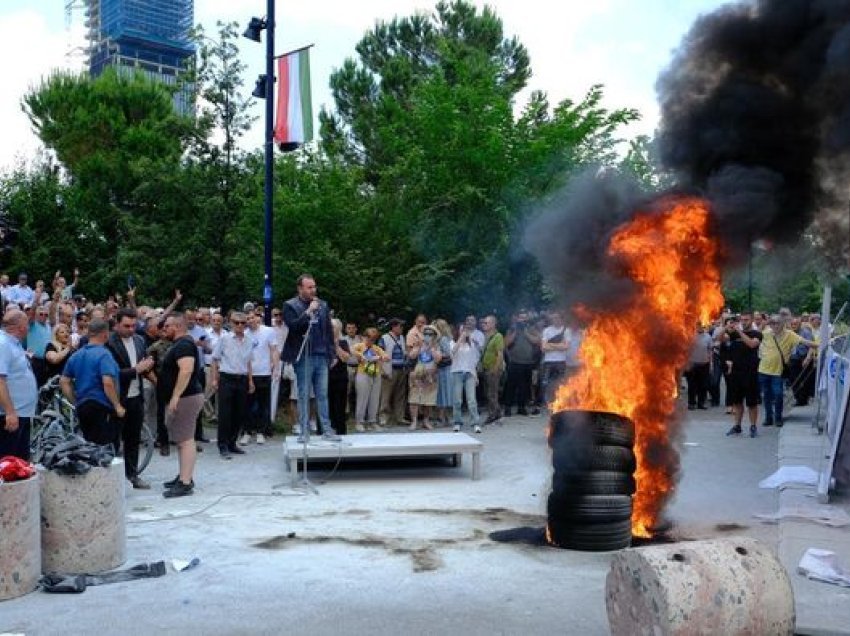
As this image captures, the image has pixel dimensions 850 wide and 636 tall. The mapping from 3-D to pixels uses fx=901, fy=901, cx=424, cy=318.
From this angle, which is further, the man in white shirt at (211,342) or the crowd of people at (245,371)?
the man in white shirt at (211,342)

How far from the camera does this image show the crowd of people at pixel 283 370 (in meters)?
8.94

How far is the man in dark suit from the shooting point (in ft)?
32.2

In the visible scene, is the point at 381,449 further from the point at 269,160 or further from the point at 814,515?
the point at 269,160

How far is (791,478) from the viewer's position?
Answer: 10.0m

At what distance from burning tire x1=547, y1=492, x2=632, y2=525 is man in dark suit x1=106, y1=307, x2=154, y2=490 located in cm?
488

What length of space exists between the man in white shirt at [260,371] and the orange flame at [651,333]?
583cm

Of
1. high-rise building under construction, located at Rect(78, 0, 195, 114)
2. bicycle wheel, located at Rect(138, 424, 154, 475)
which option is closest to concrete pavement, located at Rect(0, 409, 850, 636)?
bicycle wheel, located at Rect(138, 424, 154, 475)

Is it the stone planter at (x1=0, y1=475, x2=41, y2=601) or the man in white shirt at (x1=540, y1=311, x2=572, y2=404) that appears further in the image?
the man in white shirt at (x1=540, y1=311, x2=572, y2=404)

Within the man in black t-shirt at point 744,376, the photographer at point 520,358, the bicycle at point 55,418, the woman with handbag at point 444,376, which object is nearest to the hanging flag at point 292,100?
the woman with handbag at point 444,376

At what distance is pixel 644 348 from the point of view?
7.72 m

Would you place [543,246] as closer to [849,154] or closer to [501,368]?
[849,154]

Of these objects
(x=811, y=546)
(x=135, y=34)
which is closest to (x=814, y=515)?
(x=811, y=546)

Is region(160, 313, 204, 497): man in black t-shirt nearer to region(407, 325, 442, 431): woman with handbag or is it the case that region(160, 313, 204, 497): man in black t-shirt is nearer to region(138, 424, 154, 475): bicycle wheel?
region(138, 424, 154, 475): bicycle wheel

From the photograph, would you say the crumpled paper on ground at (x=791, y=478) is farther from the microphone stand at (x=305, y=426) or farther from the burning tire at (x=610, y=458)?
the microphone stand at (x=305, y=426)
